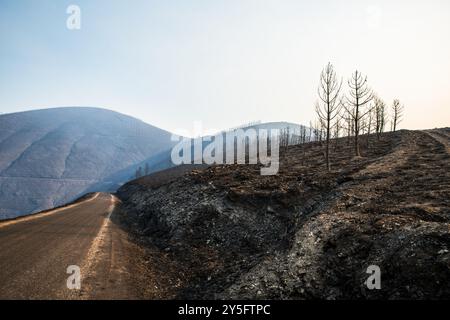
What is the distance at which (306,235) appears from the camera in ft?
49.0

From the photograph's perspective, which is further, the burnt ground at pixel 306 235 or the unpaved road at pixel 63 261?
the burnt ground at pixel 306 235

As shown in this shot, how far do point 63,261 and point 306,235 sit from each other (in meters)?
10.9

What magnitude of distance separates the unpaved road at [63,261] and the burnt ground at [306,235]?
5.44ft

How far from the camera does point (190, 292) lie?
13273mm

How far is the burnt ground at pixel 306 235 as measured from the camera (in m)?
11.2

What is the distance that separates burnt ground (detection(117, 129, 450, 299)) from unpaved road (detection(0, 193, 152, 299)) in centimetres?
166

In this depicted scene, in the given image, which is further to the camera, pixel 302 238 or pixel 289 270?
pixel 302 238

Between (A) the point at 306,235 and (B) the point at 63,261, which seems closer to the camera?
(B) the point at 63,261

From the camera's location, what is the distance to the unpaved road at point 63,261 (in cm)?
1103

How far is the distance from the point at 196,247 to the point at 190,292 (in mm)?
6019

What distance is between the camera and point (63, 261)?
14.3 m

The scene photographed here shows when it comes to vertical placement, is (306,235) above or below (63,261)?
above
